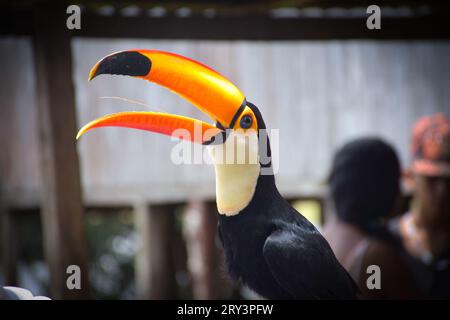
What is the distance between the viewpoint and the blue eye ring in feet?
5.43

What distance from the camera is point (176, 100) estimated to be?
3416mm

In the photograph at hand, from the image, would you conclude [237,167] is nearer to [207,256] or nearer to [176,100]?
[176,100]

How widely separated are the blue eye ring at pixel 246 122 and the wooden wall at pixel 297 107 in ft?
7.39

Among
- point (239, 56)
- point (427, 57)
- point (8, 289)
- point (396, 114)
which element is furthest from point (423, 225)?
point (8, 289)

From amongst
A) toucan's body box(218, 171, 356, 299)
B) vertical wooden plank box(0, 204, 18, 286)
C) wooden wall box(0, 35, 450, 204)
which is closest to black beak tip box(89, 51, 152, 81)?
toucan's body box(218, 171, 356, 299)

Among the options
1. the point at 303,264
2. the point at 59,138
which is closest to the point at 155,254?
the point at 59,138

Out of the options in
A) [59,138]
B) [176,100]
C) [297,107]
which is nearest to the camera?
[59,138]

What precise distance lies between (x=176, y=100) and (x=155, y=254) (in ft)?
5.94

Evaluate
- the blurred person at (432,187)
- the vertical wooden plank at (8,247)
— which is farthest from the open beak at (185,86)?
the vertical wooden plank at (8,247)

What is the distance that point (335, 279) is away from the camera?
1.76 meters

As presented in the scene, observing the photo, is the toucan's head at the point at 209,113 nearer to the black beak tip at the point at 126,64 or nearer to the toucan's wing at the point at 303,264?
the black beak tip at the point at 126,64

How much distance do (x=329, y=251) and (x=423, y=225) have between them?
2.29 meters

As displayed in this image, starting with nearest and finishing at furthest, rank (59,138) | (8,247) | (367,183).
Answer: (367,183), (59,138), (8,247)

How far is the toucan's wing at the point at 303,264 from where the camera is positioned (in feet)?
5.64
